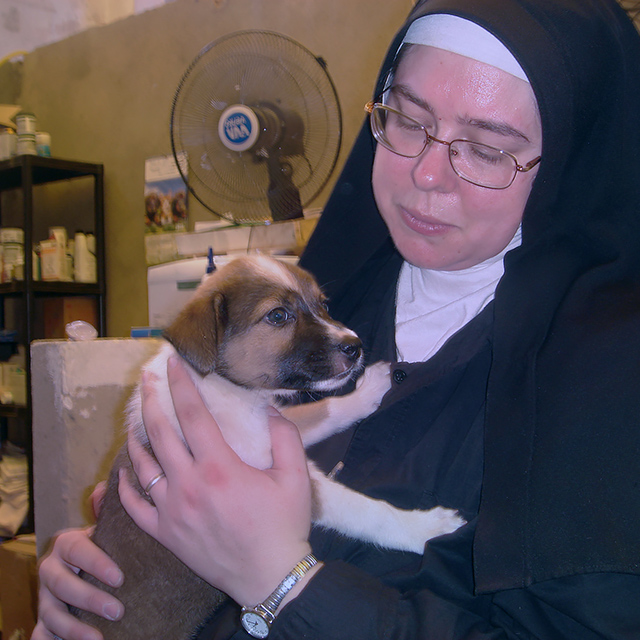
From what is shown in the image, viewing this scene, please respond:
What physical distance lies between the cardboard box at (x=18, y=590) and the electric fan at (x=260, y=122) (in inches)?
110

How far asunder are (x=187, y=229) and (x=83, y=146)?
5.94 ft

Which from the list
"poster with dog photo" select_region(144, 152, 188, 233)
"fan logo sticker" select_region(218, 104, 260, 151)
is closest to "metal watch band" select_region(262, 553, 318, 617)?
"fan logo sticker" select_region(218, 104, 260, 151)

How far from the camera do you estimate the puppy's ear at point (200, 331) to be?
1.70 metres

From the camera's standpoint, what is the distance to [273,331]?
1.96 meters

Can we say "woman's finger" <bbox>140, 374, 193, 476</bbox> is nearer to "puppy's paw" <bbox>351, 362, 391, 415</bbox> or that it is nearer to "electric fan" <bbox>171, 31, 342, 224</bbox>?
"puppy's paw" <bbox>351, 362, 391, 415</bbox>

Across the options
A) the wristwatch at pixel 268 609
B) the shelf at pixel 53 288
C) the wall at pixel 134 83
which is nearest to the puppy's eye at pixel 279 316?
the wristwatch at pixel 268 609

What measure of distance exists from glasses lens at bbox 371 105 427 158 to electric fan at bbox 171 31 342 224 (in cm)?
139

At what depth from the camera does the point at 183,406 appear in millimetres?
1553

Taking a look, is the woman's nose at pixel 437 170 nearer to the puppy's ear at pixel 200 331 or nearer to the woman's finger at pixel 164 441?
the puppy's ear at pixel 200 331

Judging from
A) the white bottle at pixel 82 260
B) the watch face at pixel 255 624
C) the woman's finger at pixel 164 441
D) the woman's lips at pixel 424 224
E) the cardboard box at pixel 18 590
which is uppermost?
the woman's lips at pixel 424 224

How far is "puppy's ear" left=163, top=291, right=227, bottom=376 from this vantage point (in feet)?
5.58

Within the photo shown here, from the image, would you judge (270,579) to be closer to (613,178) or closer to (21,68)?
(613,178)

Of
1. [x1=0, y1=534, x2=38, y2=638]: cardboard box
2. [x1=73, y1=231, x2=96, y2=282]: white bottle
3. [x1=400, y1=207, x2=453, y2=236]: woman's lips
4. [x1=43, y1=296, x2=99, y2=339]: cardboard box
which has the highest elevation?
[x1=400, y1=207, x2=453, y2=236]: woman's lips

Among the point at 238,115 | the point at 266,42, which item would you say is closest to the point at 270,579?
the point at 238,115
